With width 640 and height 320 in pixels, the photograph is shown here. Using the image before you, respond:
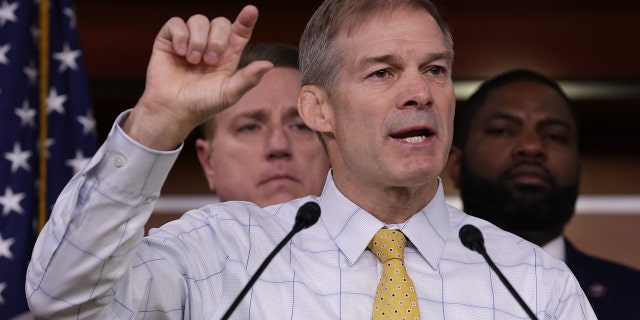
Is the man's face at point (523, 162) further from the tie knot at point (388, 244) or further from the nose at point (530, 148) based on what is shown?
the tie knot at point (388, 244)

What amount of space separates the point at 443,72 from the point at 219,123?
3.07 feet

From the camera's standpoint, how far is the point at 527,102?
315 cm

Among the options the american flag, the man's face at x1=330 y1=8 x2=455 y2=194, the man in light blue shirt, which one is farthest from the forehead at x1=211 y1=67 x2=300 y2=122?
the man's face at x1=330 y1=8 x2=455 y2=194

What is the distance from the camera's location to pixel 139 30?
3.56 m

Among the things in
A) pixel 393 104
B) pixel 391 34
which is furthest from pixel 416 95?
pixel 391 34

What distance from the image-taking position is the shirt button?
1.57m

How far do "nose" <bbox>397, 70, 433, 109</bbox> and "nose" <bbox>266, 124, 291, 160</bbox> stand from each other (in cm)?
82

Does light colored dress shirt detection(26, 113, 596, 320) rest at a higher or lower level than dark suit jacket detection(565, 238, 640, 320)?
higher

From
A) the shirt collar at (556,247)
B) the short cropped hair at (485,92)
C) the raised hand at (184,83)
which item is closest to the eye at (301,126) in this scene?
the short cropped hair at (485,92)

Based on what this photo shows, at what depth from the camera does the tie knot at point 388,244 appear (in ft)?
6.14

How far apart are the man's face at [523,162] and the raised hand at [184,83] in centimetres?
154

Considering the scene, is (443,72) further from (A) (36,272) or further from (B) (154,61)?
(A) (36,272)

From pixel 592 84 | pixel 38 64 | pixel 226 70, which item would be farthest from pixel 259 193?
pixel 592 84

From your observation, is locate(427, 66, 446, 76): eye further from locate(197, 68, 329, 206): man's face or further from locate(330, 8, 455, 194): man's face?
locate(197, 68, 329, 206): man's face
